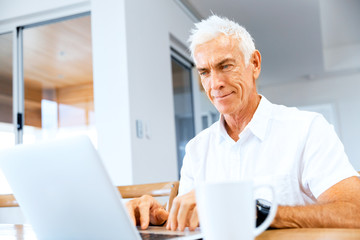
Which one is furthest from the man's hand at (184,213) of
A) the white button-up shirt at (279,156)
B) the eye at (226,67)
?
the eye at (226,67)

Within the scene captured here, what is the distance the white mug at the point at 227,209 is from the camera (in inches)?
17.4

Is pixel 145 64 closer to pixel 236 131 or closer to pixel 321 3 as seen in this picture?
pixel 236 131

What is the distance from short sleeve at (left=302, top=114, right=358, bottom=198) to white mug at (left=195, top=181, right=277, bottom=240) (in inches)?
22.3

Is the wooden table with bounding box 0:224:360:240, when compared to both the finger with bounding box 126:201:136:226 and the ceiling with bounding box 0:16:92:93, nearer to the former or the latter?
the finger with bounding box 126:201:136:226

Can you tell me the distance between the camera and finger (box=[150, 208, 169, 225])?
0.90 metres

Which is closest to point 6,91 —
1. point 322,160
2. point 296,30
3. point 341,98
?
point 322,160

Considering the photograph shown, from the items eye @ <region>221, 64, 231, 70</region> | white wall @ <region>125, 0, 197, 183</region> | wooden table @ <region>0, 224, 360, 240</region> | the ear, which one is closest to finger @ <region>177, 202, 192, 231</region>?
wooden table @ <region>0, 224, 360, 240</region>

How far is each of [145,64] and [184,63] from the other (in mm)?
1071

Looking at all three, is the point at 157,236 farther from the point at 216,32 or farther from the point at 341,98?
the point at 341,98

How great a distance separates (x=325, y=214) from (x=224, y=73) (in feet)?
1.90

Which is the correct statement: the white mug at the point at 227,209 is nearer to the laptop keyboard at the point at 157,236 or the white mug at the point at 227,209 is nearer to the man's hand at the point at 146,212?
the laptop keyboard at the point at 157,236

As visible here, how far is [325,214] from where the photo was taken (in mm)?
766

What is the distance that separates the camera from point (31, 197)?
667 millimetres

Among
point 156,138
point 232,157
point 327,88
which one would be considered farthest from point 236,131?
point 327,88
